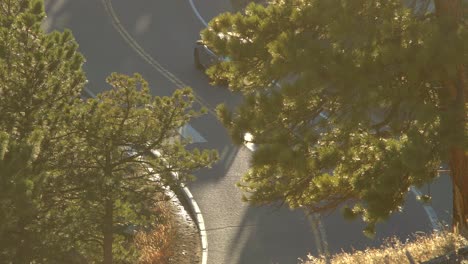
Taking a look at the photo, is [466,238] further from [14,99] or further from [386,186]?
[14,99]

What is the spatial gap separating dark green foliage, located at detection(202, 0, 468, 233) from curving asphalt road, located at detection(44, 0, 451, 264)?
8.62 ft

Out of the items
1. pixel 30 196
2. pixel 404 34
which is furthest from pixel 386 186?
pixel 30 196

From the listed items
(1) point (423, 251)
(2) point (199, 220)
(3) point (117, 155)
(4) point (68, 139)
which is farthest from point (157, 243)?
(1) point (423, 251)

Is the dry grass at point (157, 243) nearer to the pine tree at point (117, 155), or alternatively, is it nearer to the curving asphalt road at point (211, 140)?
the curving asphalt road at point (211, 140)

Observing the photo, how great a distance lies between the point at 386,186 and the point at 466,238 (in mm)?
2324

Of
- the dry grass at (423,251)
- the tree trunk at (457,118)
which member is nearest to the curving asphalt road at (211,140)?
the dry grass at (423,251)

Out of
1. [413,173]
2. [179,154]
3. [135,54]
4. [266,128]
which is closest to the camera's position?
[413,173]

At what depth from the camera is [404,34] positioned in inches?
413

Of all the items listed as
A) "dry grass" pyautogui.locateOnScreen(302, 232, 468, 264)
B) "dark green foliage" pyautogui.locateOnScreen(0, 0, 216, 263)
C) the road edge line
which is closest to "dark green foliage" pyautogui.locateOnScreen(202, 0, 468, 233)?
"dry grass" pyautogui.locateOnScreen(302, 232, 468, 264)

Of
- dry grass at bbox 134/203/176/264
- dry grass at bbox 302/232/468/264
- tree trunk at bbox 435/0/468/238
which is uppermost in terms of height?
dry grass at bbox 134/203/176/264

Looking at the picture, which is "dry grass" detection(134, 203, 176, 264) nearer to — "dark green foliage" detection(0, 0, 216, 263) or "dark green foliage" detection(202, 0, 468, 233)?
"dark green foliage" detection(0, 0, 216, 263)

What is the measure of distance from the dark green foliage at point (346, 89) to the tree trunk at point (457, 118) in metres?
0.08

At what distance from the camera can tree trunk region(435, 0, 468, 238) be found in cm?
1003

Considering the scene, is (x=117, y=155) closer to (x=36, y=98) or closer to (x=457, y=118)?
(x=36, y=98)
